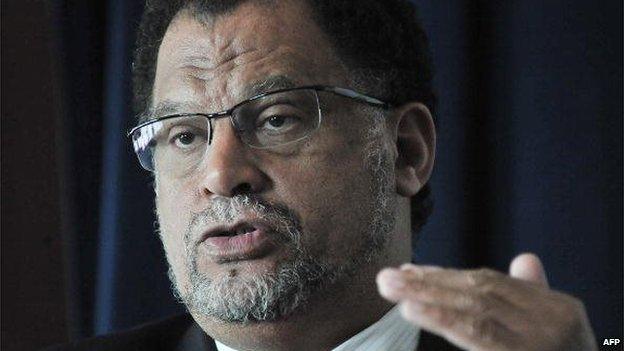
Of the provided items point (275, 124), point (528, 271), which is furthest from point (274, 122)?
point (528, 271)

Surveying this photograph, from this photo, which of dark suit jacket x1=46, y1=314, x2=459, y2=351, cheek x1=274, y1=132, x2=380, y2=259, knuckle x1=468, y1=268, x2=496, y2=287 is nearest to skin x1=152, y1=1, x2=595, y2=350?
cheek x1=274, y1=132, x2=380, y2=259

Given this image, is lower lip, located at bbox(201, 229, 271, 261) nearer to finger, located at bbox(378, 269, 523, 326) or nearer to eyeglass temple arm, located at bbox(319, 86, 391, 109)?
eyeglass temple arm, located at bbox(319, 86, 391, 109)

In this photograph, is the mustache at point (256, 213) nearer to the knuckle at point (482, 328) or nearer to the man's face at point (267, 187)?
the man's face at point (267, 187)

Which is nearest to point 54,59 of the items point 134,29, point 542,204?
point 134,29

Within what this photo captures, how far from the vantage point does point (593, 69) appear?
77.3 inches

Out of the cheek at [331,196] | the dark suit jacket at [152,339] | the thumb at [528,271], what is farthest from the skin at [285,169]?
the thumb at [528,271]

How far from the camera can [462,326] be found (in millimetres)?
1030

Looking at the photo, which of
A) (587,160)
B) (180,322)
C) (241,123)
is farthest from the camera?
(587,160)

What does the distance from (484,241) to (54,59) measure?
999mm

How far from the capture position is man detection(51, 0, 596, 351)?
1.44 meters

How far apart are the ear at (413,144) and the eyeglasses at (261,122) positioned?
106mm

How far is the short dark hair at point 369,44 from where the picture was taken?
160 cm

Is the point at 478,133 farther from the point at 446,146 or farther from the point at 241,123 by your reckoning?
the point at 241,123

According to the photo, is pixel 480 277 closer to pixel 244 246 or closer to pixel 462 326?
pixel 462 326
